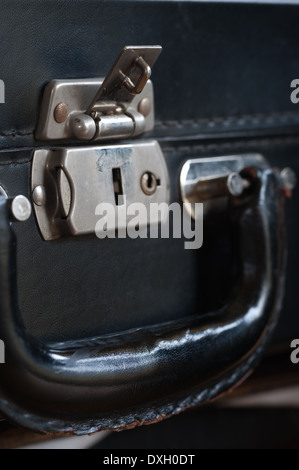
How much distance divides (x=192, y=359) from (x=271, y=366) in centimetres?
27

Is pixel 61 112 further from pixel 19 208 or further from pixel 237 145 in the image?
pixel 237 145

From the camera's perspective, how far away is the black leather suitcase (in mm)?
483

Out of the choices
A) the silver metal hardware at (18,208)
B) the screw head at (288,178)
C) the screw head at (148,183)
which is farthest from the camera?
the screw head at (288,178)

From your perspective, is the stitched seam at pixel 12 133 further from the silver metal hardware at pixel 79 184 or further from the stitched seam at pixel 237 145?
the stitched seam at pixel 237 145

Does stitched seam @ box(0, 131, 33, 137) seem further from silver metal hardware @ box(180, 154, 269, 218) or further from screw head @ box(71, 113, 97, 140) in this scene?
silver metal hardware @ box(180, 154, 269, 218)

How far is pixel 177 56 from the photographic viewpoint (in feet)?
1.90

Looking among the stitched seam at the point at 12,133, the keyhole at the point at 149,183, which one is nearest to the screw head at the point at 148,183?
the keyhole at the point at 149,183

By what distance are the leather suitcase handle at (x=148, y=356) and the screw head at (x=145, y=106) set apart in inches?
5.0

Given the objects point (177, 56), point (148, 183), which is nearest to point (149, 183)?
point (148, 183)

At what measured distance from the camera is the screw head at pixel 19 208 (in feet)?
1.47

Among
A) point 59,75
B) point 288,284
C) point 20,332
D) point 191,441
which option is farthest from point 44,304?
point 191,441

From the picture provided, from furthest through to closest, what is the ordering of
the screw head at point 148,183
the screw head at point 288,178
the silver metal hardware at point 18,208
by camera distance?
the screw head at point 288,178
the screw head at point 148,183
the silver metal hardware at point 18,208

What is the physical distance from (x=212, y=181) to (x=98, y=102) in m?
0.14
